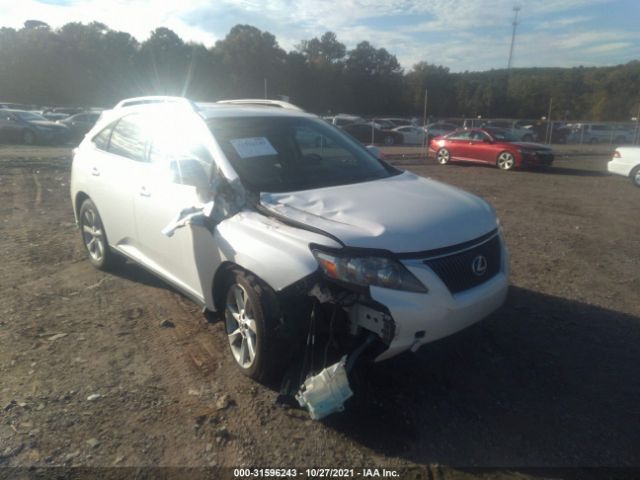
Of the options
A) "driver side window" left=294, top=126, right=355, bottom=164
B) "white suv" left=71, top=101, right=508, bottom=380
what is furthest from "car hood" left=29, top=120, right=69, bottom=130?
"driver side window" left=294, top=126, right=355, bottom=164

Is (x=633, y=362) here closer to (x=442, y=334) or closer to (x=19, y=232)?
(x=442, y=334)

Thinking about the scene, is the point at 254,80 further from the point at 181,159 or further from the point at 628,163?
the point at 181,159

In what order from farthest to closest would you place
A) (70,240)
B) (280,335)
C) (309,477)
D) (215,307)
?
(70,240), (215,307), (280,335), (309,477)

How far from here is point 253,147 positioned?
11.9 ft

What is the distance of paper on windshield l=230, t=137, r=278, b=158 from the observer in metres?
3.56

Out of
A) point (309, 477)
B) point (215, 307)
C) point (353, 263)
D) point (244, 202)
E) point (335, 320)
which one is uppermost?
point (244, 202)

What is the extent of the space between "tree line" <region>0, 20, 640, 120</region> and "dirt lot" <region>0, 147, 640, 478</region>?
162 ft

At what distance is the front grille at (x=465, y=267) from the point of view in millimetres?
2832

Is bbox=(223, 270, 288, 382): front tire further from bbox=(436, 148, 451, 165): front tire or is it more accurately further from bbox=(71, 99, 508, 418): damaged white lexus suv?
bbox=(436, 148, 451, 165): front tire

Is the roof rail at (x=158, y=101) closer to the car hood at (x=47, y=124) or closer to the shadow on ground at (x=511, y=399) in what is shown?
the shadow on ground at (x=511, y=399)

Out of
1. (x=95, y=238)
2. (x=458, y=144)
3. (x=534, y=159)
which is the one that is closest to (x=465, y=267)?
(x=95, y=238)

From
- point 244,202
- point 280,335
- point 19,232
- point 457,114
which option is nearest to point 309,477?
point 280,335

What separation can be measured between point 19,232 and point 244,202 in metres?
5.28

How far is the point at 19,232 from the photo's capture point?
682 centimetres
